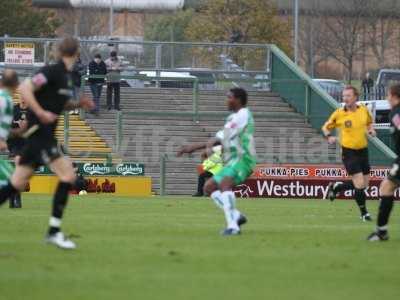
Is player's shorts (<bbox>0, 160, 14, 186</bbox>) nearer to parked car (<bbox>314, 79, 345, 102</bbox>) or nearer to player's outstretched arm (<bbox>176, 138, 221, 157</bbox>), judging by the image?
player's outstretched arm (<bbox>176, 138, 221, 157</bbox>)

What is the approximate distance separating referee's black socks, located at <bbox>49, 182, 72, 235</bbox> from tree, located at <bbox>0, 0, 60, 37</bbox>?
42.1m

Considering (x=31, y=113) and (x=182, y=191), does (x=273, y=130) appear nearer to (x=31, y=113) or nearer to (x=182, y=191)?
(x=182, y=191)

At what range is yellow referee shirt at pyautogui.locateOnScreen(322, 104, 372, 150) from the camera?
21.1 metres

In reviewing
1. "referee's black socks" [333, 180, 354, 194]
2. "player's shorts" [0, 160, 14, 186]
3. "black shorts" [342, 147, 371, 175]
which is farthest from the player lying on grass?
"referee's black socks" [333, 180, 354, 194]

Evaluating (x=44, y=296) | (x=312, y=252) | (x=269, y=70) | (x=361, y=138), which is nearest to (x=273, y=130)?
(x=269, y=70)

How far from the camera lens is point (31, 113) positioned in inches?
557

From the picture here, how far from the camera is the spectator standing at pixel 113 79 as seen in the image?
37.4m

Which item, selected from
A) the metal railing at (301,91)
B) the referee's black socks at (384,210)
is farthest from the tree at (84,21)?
the referee's black socks at (384,210)

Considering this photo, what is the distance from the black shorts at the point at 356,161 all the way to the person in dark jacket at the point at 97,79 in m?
16.4

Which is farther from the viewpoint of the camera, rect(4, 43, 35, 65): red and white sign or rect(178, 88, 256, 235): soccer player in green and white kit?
rect(4, 43, 35, 65): red and white sign

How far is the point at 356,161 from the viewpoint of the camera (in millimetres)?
21062

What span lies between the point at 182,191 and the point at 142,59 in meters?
7.56

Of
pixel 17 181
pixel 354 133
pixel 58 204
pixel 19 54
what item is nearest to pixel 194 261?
pixel 58 204

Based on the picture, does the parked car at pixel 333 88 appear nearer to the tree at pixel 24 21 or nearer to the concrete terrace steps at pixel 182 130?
the concrete terrace steps at pixel 182 130
